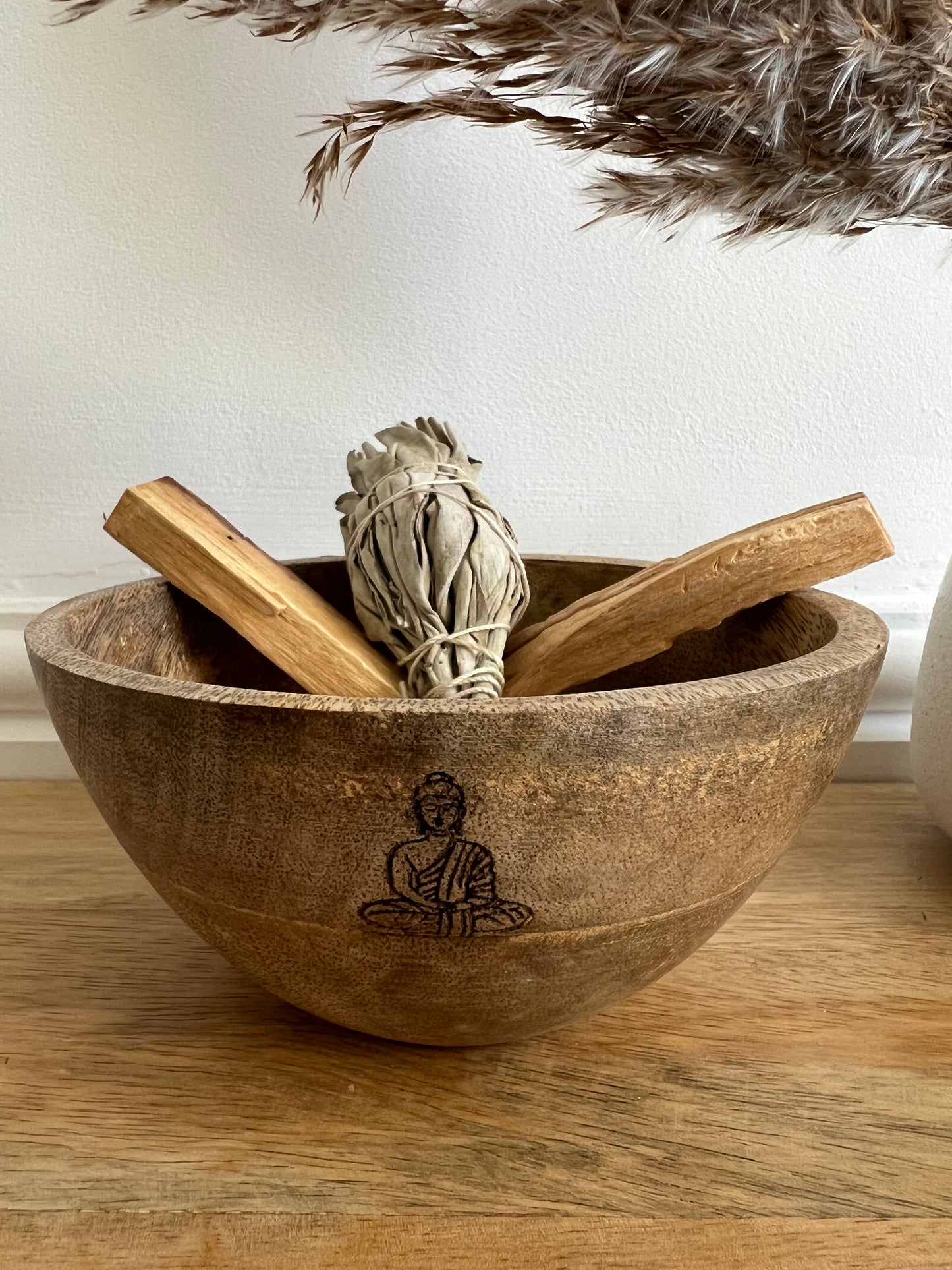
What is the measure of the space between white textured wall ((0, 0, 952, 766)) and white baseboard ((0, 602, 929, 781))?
0.14ft

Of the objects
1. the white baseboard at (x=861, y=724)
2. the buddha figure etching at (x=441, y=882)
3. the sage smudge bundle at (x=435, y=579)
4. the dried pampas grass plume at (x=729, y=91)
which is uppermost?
the dried pampas grass plume at (x=729, y=91)

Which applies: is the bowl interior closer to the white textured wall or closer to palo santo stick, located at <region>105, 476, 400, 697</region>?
palo santo stick, located at <region>105, 476, 400, 697</region>

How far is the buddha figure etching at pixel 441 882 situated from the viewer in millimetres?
378

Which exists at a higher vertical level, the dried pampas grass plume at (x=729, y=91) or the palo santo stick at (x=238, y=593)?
the dried pampas grass plume at (x=729, y=91)

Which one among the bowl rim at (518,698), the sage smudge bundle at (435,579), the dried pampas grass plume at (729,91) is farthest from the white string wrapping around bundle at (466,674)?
the dried pampas grass plume at (729,91)

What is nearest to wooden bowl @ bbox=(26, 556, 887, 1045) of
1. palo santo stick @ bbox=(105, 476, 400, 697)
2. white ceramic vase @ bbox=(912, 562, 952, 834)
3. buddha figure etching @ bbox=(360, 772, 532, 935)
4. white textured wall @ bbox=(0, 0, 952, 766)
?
buddha figure etching @ bbox=(360, 772, 532, 935)

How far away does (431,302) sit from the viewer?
A: 31.9 inches

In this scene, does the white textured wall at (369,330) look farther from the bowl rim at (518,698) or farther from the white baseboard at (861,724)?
the bowl rim at (518,698)

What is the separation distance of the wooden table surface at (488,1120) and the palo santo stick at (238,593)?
166 millimetres

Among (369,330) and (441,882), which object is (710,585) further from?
(369,330)

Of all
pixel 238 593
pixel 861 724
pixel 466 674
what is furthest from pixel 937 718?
pixel 238 593

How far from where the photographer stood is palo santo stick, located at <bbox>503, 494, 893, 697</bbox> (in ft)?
1.76

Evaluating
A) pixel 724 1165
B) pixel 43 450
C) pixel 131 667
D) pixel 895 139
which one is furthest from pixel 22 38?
pixel 724 1165

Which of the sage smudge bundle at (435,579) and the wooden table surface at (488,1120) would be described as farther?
the sage smudge bundle at (435,579)
